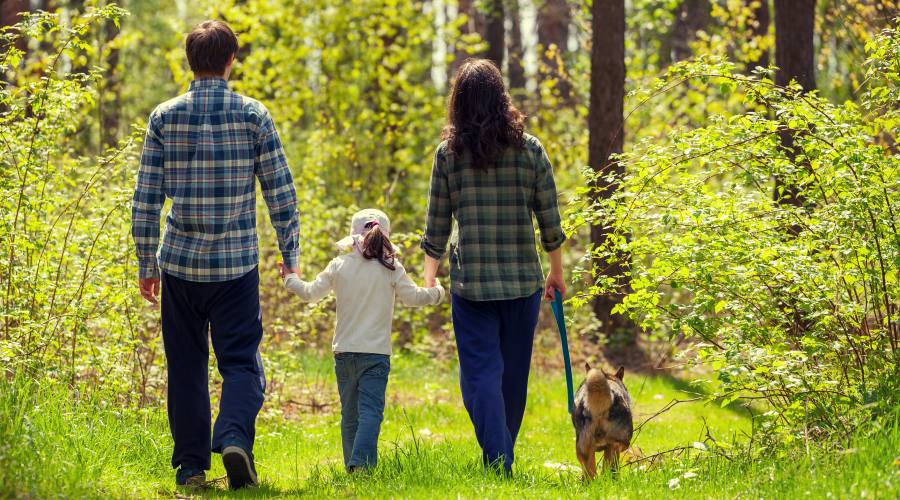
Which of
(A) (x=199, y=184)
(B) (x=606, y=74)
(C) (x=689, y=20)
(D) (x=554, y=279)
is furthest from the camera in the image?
(C) (x=689, y=20)

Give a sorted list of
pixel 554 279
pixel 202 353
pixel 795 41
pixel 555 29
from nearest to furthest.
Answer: pixel 202 353, pixel 554 279, pixel 795 41, pixel 555 29

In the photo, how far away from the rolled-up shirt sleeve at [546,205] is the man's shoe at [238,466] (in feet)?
5.90

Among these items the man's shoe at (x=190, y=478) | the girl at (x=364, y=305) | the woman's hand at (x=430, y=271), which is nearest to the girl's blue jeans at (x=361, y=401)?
the girl at (x=364, y=305)

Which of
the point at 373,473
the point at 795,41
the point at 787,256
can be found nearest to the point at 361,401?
the point at 373,473

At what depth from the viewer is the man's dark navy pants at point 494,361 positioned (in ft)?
17.4

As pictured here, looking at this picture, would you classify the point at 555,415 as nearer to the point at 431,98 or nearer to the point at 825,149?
the point at 825,149

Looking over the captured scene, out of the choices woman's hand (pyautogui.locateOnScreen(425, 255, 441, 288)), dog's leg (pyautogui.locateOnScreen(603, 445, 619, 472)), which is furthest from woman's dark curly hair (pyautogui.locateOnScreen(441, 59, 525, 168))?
dog's leg (pyautogui.locateOnScreen(603, 445, 619, 472))

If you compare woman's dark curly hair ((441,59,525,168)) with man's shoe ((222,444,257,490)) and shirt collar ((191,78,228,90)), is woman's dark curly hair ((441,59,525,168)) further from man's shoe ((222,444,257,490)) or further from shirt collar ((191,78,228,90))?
man's shoe ((222,444,257,490))

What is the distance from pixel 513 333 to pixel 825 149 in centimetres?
179

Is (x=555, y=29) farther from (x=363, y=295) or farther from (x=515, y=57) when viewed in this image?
(x=363, y=295)

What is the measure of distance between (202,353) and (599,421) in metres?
1.98

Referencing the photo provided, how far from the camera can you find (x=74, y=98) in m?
6.63

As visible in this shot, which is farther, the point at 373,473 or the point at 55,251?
the point at 55,251

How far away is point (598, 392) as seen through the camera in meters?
5.24
